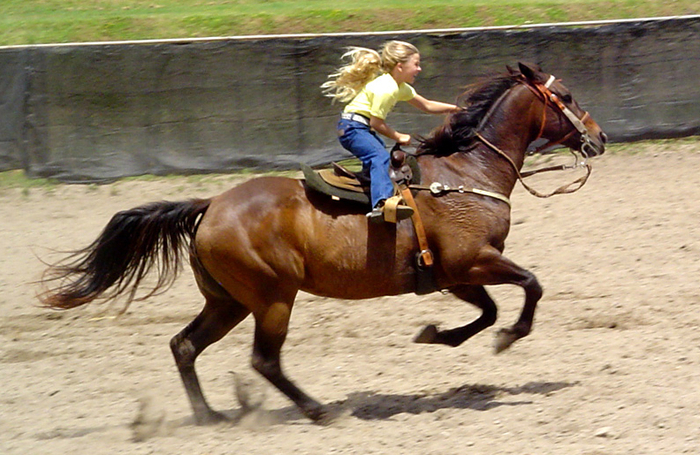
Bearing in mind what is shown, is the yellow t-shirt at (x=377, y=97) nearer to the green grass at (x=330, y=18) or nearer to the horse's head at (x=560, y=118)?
the horse's head at (x=560, y=118)

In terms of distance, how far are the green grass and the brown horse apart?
687cm

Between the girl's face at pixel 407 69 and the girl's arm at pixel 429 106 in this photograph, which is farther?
the girl's arm at pixel 429 106

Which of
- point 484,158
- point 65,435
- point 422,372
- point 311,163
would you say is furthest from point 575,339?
point 311,163

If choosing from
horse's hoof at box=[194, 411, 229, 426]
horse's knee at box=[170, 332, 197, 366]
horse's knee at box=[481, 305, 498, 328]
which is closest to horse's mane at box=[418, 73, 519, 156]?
horse's knee at box=[481, 305, 498, 328]

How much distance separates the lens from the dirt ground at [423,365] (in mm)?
4926

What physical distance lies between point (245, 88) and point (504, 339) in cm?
577

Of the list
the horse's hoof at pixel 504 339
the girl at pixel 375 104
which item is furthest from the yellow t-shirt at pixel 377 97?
the horse's hoof at pixel 504 339

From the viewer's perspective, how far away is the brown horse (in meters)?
5.26

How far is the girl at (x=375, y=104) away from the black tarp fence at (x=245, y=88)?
5.00m

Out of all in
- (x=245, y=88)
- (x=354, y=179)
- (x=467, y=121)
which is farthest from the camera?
(x=245, y=88)

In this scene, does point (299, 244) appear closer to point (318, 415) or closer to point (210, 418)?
point (318, 415)

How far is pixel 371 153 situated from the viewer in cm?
540

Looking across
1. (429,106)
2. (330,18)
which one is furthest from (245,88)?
(429,106)

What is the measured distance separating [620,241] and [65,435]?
4.90 m
